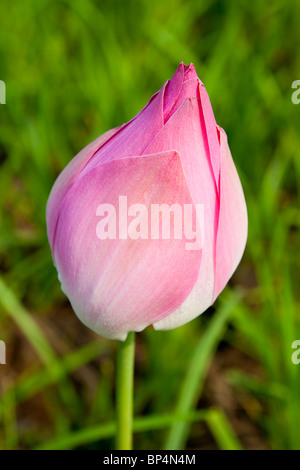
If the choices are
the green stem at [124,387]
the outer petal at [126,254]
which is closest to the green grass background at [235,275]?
the green stem at [124,387]

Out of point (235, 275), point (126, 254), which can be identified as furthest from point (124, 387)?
point (235, 275)

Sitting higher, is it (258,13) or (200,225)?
(258,13)

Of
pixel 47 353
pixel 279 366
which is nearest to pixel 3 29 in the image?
pixel 47 353

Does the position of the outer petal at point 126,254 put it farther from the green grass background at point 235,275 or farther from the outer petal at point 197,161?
the green grass background at point 235,275

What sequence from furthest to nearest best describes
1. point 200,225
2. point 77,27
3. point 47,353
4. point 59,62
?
point 77,27 < point 59,62 < point 47,353 < point 200,225
